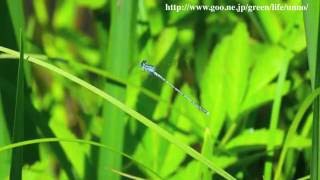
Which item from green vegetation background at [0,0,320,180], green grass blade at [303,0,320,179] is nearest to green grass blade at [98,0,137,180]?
green vegetation background at [0,0,320,180]

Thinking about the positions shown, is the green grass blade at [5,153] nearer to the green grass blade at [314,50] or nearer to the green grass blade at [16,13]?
the green grass blade at [16,13]

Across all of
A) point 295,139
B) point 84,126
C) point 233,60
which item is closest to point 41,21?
point 84,126

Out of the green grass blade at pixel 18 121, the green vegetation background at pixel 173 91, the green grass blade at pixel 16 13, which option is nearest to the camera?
the green grass blade at pixel 18 121

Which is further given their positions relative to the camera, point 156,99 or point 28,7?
point 28,7

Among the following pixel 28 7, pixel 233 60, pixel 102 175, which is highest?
pixel 28 7

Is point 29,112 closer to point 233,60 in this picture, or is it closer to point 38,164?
point 38,164

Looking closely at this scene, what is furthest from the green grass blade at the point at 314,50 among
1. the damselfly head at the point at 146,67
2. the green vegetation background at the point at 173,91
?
the damselfly head at the point at 146,67

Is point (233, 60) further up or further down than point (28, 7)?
further down

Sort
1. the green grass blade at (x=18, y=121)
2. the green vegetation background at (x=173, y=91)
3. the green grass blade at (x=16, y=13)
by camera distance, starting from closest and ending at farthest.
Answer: the green grass blade at (x=18, y=121), the green grass blade at (x=16, y=13), the green vegetation background at (x=173, y=91)
